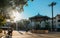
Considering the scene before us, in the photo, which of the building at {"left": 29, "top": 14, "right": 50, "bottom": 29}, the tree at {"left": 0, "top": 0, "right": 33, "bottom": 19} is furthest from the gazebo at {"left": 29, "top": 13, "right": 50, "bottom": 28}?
the tree at {"left": 0, "top": 0, "right": 33, "bottom": 19}

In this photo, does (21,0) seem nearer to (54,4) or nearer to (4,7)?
(4,7)

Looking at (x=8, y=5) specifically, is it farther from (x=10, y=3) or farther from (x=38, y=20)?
(x=38, y=20)

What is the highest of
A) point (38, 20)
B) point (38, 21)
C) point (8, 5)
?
point (8, 5)

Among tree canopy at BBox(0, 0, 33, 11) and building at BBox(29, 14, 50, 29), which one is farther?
building at BBox(29, 14, 50, 29)

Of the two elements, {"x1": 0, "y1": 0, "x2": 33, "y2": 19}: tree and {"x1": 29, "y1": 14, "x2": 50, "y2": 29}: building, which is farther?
{"x1": 29, "y1": 14, "x2": 50, "y2": 29}: building

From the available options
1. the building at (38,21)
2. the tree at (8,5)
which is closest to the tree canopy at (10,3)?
the tree at (8,5)

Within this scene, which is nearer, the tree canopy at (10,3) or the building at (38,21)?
the tree canopy at (10,3)

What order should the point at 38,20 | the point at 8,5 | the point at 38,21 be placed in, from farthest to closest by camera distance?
Result: the point at 38,21
the point at 38,20
the point at 8,5

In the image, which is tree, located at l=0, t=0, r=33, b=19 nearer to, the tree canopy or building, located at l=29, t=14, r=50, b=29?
the tree canopy

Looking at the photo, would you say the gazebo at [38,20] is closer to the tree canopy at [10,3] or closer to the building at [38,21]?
the building at [38,21]

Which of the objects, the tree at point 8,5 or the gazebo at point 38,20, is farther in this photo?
the gazebo at point 38,20

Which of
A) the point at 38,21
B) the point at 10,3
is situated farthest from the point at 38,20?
the point at 10,3

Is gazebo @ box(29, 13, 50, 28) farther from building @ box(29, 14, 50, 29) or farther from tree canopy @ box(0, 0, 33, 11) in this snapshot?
tree canopy @ box(0, 0, 33, 11)

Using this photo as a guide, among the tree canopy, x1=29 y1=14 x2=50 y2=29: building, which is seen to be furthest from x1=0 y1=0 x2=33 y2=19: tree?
x1=29 y1=14 x2=50 y2=29: building
